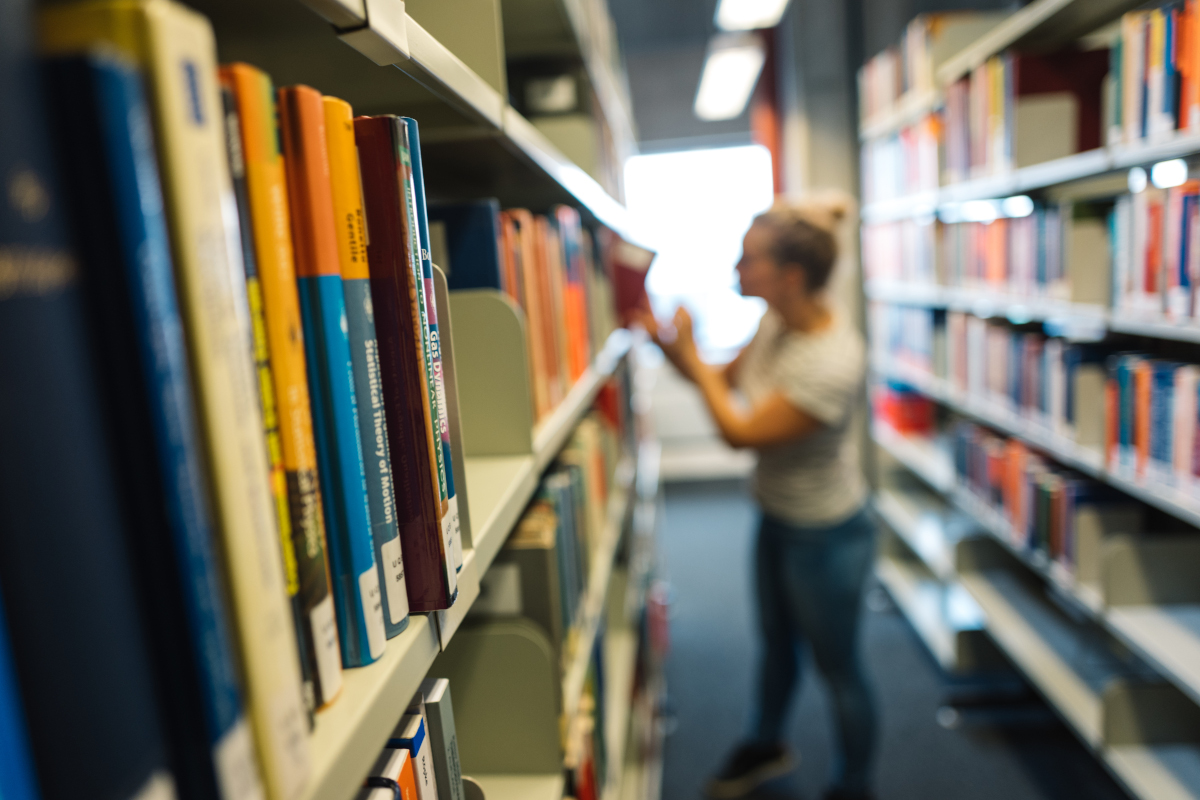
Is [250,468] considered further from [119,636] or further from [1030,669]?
Result: [1030,669]

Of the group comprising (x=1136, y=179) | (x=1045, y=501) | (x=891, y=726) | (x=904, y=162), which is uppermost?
(x=904, y=162)

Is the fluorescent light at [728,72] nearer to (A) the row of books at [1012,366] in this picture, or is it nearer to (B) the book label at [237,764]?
(A) the row of books at [1012,366]

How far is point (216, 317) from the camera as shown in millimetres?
268

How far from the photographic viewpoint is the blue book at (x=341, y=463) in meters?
0.39

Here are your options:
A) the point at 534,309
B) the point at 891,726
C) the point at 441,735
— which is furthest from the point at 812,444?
the point at 441,735

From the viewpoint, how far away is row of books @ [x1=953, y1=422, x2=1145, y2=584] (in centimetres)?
192

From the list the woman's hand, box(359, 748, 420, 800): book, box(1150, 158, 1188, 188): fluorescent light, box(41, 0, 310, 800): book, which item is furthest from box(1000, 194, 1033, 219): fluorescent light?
box(41, 0, 310, 800): book

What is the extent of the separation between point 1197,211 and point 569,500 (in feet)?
4.41

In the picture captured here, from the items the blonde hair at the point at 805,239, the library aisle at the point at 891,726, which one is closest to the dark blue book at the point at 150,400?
the blonde hair at the point at 805,239

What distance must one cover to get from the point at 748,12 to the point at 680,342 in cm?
175

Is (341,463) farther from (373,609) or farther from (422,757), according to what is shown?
(422,757)

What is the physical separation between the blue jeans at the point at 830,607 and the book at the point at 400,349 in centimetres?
153

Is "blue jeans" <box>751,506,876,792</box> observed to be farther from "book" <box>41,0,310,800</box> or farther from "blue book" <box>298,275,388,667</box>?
"book" <box>41,0,310,800</box>

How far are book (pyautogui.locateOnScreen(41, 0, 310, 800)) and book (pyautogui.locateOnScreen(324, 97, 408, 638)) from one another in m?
0.14
